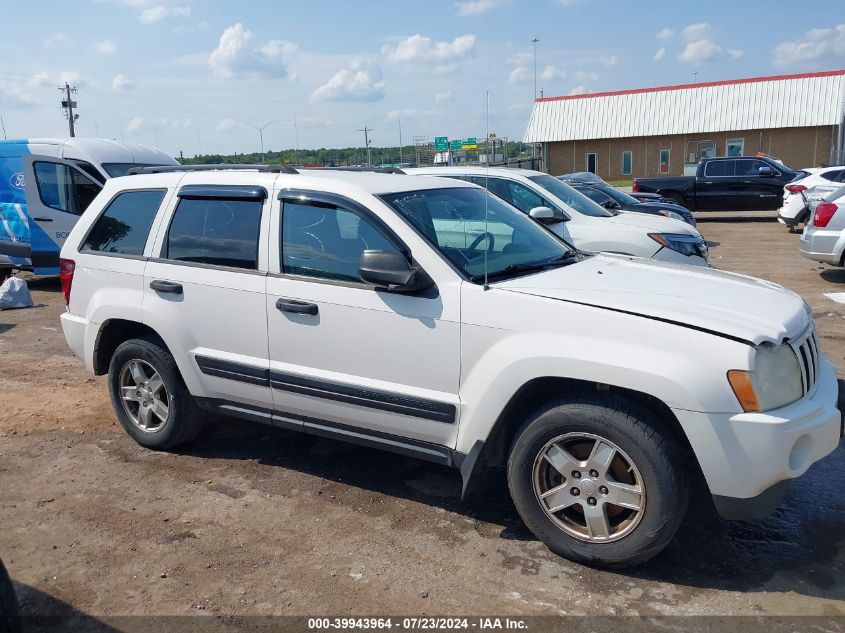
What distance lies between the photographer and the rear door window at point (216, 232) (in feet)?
15.2

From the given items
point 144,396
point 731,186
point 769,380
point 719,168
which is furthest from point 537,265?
point 719,168

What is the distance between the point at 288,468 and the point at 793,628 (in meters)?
3.06

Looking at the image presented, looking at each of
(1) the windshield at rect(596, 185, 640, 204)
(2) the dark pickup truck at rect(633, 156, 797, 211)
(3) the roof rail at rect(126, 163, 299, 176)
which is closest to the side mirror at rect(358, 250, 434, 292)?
(3) the roof rail at rect(126, 163, 299, 176)

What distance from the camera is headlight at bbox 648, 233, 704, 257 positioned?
892cm

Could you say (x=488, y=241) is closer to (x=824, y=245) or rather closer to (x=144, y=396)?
(x=144, y=396)

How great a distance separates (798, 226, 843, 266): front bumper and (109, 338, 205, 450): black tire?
9.36 metres

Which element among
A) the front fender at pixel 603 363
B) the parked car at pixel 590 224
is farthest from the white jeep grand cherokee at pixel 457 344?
the parked car at pixel 590 224

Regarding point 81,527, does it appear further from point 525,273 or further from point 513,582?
point 525,273

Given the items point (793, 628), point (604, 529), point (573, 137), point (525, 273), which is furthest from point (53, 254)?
point (573, 137)

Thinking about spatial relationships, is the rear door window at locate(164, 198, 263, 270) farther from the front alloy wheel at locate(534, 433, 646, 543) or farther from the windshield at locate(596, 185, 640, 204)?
the windshield at locate(596, 185, 640, 204)

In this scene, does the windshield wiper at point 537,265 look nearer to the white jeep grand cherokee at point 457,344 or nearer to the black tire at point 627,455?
the white jeep grand cherokee at point 457,344

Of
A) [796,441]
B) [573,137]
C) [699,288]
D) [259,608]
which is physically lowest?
[259,608]

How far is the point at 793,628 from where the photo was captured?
3.12 meters

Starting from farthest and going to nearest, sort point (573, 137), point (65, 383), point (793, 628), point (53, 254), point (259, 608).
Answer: point (573, 137), point (53, 254), point (65, 383), point (259, 608), point (793, 628)
